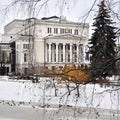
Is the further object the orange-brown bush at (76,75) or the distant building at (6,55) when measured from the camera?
the distant building at (6,55)

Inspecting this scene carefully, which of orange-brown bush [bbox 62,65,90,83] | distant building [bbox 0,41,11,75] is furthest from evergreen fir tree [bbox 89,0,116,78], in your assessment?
distant building [bbox 0,41,11,75]

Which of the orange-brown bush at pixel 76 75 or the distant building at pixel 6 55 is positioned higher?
the distant building at pixel 6 55

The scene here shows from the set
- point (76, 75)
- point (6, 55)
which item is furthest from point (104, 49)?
point (6, 55)

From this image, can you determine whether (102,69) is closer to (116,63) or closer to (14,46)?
(116,63)

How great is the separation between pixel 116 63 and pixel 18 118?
927cm

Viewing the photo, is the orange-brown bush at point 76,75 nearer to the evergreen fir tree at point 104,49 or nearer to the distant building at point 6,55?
the evergreen fir tree at point 104,49

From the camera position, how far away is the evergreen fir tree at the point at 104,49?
2180 millimetres

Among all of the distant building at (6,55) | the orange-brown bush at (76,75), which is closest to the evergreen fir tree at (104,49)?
the orange-brown bush at (76,75)

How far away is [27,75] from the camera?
96.4 inches

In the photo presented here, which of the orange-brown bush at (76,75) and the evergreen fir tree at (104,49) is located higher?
the evergreen fir tree at (104,49)

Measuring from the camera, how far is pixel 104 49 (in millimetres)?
2180

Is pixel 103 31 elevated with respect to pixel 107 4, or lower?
lower

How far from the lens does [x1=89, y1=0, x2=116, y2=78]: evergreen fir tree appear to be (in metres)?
2.18

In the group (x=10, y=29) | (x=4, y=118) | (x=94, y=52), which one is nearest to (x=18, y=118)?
(x=4, y=118)
